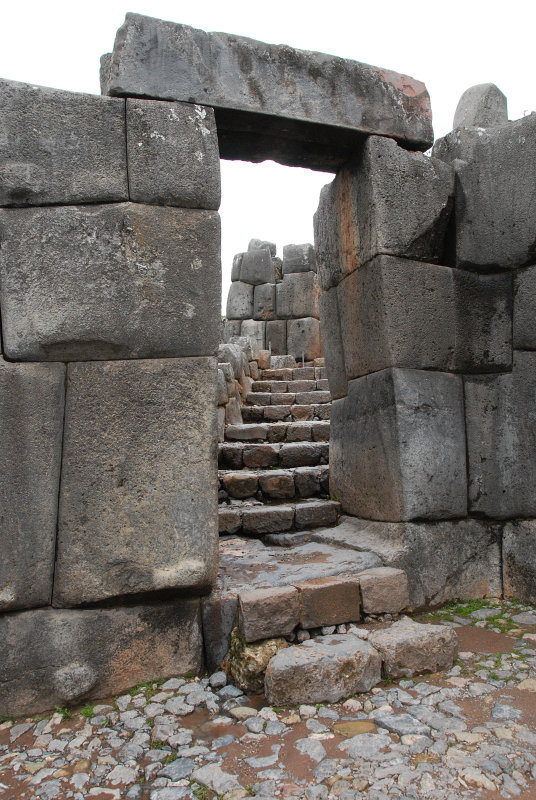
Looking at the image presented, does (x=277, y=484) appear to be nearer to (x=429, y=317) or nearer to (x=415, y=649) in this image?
(x=429, y=317)

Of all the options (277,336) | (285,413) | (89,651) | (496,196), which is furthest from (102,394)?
(277,336)

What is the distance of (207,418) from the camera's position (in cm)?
286

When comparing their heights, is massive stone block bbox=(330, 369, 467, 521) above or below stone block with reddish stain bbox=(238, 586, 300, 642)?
above

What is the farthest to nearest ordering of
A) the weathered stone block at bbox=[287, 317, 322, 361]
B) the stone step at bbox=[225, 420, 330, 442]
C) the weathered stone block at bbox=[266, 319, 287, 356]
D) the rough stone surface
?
the weathered stone block at bbox=[266, 319, 287, 356] < the weathered stone block at bbox=[287, 317, 322, 361] < the stone step at bbox=[225, 420, 330, 442] < the rough stone surface

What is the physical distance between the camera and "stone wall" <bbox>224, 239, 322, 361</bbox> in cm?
1319

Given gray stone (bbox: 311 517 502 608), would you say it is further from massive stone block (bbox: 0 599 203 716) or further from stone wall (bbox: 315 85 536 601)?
massive stone block (bbox: 0 599 203 716)

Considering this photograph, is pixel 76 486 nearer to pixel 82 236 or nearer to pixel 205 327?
pixel 205 327

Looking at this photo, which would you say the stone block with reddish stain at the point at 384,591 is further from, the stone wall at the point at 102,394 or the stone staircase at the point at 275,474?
the stone staircase at the point at 275,474

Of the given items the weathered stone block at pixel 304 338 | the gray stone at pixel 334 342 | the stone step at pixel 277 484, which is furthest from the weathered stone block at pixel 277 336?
the gray stone at pixel 334 342

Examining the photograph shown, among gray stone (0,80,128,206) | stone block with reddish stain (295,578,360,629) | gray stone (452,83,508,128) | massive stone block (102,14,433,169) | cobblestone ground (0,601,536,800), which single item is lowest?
cobblestone ground (0,601,536,800)

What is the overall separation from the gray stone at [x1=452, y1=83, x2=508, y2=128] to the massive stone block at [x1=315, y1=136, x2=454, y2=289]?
1.91 feet

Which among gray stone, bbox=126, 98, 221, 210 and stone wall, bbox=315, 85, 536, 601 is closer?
gray stone, bbox=126, 98, 221, 210

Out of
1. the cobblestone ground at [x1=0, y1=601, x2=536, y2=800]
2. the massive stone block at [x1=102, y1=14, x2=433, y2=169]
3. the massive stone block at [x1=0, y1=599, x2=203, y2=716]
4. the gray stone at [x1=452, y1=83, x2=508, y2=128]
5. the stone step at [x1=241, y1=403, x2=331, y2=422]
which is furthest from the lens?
the stone step at [x1=241, y1=403, x2=331, y2=422]

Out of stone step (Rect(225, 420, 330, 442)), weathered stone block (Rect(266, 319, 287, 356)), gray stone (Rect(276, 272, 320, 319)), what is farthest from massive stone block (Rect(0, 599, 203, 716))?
gray stone (Rect(276, 272, 320, 319))
